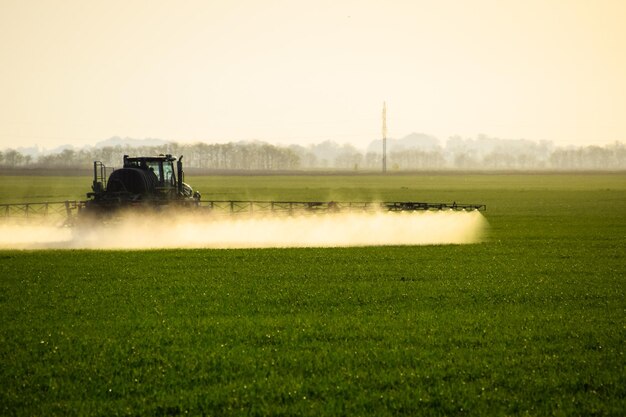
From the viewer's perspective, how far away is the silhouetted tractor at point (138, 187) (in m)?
38.9

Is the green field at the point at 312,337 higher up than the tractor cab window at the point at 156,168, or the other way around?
the tractor cab window at the point at 156,168

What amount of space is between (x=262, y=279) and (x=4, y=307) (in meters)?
7.66

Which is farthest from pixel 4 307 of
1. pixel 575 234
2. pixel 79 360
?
pixel 575 234

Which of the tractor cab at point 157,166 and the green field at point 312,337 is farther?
the tractor cab at point 157,166

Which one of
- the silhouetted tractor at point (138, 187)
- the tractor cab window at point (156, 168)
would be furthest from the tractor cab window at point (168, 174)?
the tractor cab window at point (156, 168)

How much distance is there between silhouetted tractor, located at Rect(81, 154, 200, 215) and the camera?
3888 centimetres

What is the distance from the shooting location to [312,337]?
1507 centimetres

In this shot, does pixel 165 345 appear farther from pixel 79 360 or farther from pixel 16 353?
pixel 16 353

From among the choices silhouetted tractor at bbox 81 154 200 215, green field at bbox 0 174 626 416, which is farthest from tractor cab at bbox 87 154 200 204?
green field at bbox 0 174 626 416

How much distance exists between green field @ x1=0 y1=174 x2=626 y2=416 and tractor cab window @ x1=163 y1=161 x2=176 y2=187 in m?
14.7

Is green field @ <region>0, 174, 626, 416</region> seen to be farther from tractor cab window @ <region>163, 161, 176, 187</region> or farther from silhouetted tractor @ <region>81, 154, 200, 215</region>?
tractor cab window @ <region>163, 161, 176, 187</region>

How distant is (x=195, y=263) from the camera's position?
88.2ft

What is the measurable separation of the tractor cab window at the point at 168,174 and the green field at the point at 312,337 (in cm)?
1474

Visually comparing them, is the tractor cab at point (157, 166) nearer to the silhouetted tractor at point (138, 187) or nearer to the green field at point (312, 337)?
the silhouetted tractor at point (138, 187)
